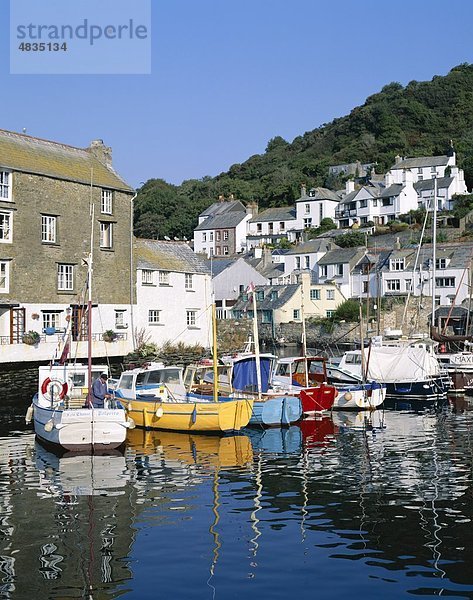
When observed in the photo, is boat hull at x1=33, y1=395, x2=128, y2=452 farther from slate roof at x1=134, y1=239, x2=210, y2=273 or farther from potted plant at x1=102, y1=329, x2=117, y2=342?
slate roof at x1=134, y1=239, x2=210, y2=273

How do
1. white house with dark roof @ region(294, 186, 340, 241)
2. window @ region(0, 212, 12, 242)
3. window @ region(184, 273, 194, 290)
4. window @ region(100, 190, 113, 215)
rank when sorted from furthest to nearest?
white house with dark roof @ region(294, 186, 340, 241) → window @ region(184, 273, 194, 290) → window @ region(100, 190, 113, 215) → window @ region(0, 212, 12, 242)

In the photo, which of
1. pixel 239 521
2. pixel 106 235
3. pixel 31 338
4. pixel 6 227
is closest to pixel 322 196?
pixel 106 235

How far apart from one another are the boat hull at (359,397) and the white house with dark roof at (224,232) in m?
97.8

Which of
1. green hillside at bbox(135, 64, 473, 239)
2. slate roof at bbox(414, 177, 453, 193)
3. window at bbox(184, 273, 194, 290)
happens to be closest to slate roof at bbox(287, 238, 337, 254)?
slate roof at bbox(414, 177, 453, 193)

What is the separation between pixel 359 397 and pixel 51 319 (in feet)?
80.5

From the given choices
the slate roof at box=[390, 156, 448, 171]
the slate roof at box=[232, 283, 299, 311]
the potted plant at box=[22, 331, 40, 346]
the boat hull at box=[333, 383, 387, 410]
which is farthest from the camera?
the slate roof at box=[390, 156, 448, 171]

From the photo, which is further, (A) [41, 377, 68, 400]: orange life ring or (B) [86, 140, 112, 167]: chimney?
(B) [86, 140, 112, 167]: chimney

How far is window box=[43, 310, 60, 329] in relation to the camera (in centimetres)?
5197

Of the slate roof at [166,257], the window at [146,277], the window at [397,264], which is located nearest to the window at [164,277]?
the slate roof at [166,257]

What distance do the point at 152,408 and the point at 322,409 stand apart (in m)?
8.27

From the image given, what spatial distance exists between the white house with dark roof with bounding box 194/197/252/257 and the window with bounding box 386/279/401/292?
160 feet

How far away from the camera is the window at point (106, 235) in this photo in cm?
5684

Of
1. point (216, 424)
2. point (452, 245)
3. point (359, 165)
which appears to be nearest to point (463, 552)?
point (216, 424)

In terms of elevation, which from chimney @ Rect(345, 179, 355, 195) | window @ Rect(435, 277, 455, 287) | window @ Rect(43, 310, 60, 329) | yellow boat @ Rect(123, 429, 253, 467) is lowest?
yellow boat @ Rect(123, 429, 253, 467)
